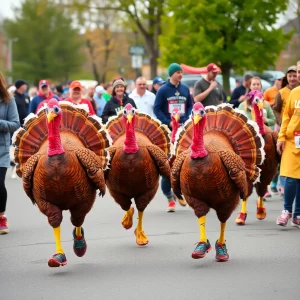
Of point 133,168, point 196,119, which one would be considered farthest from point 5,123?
point 196,119

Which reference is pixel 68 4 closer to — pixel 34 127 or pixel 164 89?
pixel 164 89

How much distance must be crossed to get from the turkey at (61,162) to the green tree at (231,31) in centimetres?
1814

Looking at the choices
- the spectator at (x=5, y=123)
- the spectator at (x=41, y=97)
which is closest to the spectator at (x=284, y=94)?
the spectator at (x=5, y=123)

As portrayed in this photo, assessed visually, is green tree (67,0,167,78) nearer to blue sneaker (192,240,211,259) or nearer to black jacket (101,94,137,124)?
black jacket (101,94,137,124)

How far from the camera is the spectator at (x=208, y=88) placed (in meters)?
14.2

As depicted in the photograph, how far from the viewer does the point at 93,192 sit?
333 inches

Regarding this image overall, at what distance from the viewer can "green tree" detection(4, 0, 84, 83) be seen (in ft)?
235

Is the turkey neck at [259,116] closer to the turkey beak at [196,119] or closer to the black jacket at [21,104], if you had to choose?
the turkey beak at [196,119]

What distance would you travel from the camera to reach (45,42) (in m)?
73.2

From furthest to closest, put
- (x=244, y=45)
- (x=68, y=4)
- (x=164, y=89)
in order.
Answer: (x=68, y=4)
(x=244, y=45)
(x=164, y=89)

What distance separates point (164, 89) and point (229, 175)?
15.8ft

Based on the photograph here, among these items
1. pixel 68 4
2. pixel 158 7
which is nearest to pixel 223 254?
pixel 158 7

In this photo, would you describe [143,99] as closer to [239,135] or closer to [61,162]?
[239,135]

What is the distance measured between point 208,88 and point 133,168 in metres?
5.23
